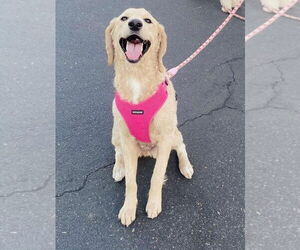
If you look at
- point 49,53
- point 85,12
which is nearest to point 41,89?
point 49,53

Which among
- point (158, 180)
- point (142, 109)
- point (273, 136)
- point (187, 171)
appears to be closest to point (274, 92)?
point (273, 136)

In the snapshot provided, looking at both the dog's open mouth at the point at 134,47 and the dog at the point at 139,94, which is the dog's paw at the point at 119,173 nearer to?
the dog at the point at 139,94

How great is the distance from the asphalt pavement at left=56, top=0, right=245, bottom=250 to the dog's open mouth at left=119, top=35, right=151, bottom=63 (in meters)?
1.03

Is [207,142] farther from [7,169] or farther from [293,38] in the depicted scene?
[293,38]

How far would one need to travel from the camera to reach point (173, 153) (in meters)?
3.22

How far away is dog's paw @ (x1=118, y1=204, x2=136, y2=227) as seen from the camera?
2.69 meters

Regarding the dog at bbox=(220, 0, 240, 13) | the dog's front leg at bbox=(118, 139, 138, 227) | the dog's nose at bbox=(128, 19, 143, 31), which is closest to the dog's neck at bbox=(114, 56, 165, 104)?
the dog's nose at bbox=(128, 19, 143, 31)

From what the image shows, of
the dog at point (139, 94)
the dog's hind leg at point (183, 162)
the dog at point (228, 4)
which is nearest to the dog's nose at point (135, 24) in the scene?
the dog at point (139, 94)

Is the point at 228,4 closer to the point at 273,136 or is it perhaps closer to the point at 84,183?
the point at 273,136

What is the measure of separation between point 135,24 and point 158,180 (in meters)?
1.02

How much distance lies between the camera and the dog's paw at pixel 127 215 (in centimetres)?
269

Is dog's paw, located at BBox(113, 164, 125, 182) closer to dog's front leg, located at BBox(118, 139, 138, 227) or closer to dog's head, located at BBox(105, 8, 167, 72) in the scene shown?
dog's front leg, located at BBox(118, 139, 138, 227)

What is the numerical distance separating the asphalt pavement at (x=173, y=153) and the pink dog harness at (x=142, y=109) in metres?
0.62

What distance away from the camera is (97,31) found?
15.8 feet
